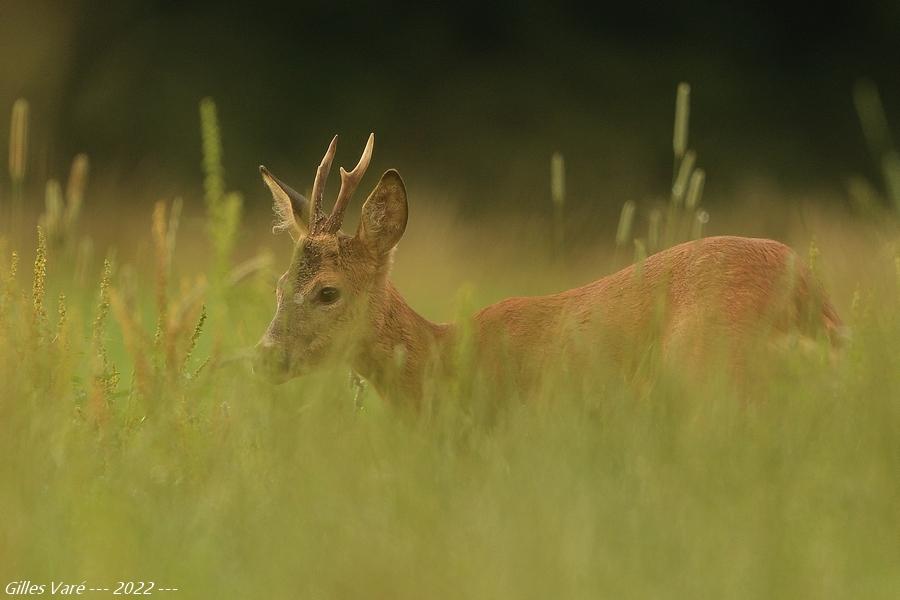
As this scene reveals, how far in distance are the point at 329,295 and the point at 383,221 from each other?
0.40 metres

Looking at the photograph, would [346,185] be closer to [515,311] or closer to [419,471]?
[515,311]

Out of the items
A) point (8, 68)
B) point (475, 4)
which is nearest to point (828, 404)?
point (8, 68)

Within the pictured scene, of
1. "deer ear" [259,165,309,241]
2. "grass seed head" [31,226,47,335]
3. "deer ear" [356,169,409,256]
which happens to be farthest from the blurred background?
"grass seed head" [31,226,47,335]

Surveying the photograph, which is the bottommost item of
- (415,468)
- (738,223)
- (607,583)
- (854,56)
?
(607,583)

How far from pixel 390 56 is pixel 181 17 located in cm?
260

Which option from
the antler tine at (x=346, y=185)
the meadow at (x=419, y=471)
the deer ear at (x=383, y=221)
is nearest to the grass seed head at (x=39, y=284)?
the meadow at (x=419, y=471)

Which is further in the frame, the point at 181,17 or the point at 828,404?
the point at 181,17

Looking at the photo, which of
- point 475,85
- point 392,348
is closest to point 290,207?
point 392,348

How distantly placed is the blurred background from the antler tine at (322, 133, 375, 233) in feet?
39.3

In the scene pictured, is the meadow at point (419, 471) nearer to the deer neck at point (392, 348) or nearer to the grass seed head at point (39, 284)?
the grass seed head at point (39, 284)

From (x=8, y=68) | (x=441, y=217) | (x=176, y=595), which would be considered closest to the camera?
(x=176, y=595)

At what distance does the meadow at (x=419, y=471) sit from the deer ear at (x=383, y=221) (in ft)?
2.39

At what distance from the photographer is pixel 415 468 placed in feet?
13.2

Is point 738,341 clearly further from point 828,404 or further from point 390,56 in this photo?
point 390,56
